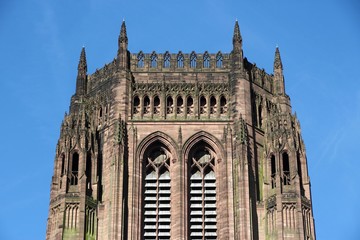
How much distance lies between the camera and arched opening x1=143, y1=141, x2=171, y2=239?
202 ft

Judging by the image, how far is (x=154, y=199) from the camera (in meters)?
62.5

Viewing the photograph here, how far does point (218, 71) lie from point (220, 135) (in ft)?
13.9

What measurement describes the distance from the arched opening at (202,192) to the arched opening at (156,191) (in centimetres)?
118

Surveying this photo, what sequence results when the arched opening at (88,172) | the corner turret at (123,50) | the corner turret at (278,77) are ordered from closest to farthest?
the arched opening at (88,172) < the corner turret at (123,50) < the corner turret at (278,77)

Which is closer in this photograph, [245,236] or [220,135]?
[245,236]

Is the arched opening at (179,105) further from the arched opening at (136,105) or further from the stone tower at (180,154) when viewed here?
the arched opening at (136,105)

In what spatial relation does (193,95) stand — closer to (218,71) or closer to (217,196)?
(218,71)

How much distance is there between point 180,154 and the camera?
63.7 metres

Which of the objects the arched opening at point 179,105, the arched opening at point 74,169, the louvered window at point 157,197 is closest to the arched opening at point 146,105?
the arched opening at point 179,105

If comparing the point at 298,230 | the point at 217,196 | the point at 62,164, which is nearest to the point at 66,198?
the point at 62,164

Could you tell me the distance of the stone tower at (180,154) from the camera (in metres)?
61.1

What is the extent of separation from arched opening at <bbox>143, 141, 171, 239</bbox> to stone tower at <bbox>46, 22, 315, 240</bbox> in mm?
56

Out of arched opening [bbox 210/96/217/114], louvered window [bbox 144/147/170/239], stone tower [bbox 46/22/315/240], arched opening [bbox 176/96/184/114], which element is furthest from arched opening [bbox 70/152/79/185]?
arched opening [bbox 210/96/217/114]

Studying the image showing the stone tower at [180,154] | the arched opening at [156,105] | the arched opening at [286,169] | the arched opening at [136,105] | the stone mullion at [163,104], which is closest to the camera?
the stone tower at [180,154]
